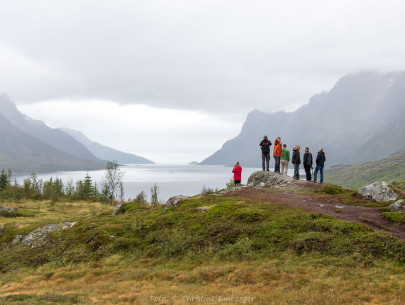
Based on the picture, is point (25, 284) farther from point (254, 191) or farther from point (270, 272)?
point (254, 191)

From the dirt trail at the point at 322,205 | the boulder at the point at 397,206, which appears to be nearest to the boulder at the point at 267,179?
the dirt trail at the point at 322,205

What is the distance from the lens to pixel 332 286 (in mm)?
12141

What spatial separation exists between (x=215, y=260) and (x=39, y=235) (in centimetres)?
1924

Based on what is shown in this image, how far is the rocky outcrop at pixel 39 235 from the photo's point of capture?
1032 inches

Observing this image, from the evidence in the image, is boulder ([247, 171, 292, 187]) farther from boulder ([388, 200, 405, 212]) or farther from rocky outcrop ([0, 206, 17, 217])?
rocky outcrop ([0, 206, 17, 217])

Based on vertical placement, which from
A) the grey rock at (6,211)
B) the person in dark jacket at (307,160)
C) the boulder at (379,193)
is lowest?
the grey rock at (6,211)

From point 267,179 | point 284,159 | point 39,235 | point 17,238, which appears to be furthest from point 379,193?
point 17,238

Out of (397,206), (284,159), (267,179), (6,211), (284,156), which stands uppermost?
(284,156)

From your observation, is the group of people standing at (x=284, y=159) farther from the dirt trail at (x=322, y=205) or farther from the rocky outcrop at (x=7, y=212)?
the rocky outcrop at (x=7, y=212)

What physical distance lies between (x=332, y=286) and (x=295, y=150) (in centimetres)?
2375

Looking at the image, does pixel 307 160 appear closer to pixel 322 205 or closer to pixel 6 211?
pixel 322 205

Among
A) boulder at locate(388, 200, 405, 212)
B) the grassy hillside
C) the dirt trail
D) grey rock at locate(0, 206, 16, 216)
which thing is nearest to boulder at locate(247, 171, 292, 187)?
the dirt trail

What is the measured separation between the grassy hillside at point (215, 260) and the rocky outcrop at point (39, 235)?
0.89 meters

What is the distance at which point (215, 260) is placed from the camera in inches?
685
